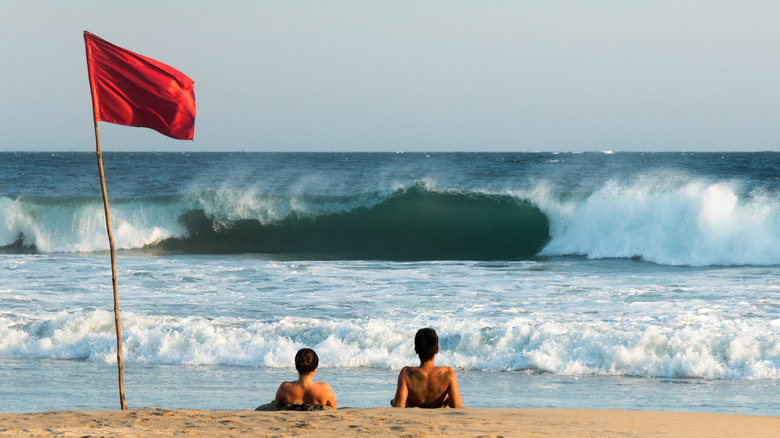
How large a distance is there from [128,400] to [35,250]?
60.8 ft

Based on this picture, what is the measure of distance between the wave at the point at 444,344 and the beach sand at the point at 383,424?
8.75 ft

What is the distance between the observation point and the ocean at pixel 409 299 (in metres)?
7.89

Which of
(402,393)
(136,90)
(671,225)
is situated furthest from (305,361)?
(671,225)

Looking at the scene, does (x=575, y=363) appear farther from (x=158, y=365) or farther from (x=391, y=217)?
(x=391, y=217)

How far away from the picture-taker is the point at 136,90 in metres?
5.96

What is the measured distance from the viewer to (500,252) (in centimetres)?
2305

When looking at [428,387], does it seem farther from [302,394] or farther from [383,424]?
[302,394]

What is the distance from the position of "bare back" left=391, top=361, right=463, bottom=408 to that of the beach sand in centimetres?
14

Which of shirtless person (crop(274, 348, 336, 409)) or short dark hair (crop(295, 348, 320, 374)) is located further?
shirtless person (crop(274, 348, 336, 409))

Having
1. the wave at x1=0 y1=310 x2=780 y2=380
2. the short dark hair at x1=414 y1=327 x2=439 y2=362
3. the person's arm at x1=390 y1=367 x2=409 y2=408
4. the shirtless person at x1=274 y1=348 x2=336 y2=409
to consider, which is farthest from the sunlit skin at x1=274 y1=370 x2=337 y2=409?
the wave at x1=0 y1=310 x2=780 y2=380

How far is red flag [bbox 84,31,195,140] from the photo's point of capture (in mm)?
5887

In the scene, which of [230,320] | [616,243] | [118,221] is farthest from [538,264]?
[118,221]

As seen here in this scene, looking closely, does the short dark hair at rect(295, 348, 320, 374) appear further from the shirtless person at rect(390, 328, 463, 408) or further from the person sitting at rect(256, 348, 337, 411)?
the shirtless person at rect(390, 328, 463, 408)

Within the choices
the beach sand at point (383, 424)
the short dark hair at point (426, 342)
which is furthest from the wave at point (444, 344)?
the short dark hair at point (426, 342)
